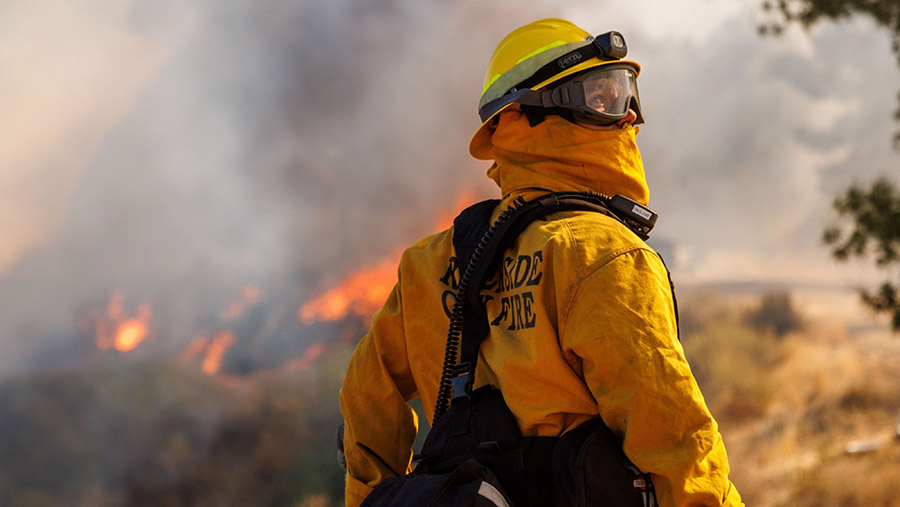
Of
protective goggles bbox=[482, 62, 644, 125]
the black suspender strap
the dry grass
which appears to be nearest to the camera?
the black suspender strap

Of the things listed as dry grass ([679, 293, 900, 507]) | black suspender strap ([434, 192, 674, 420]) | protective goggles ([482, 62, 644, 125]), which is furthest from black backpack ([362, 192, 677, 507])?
dry grass ([679, 293, 900, 507])

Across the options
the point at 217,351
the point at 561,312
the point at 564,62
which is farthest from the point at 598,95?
the point at 217,351

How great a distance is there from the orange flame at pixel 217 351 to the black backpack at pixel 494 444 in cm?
863

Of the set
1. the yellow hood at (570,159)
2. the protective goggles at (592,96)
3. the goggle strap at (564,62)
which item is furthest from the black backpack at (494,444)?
the goggle strap at (564,62)

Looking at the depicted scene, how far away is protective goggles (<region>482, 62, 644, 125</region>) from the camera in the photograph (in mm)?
2289

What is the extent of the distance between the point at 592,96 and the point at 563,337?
2.69ft

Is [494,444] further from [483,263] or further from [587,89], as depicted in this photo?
[587,89]

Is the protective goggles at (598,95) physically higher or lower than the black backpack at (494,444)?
higher

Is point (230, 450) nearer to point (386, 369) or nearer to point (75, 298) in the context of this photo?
point (75, 298)

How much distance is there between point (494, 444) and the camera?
1.95 meters

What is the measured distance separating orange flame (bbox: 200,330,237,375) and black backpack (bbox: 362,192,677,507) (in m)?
8.63

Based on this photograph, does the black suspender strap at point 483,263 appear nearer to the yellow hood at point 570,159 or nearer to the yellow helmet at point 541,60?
the yellow hood at point 570,159

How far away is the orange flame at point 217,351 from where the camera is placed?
33.8 feet

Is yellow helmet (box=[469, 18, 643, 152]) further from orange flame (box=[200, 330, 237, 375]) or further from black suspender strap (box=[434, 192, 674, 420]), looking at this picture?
orange flame (box=[200, 330, 237, 375])
